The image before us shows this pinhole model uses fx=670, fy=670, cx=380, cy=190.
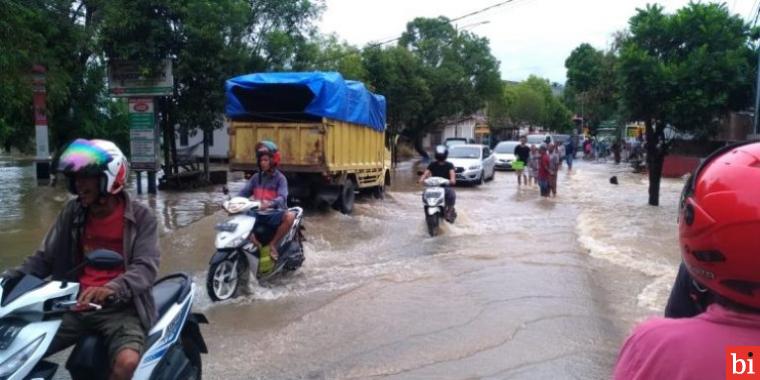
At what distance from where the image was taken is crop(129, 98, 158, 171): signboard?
14617 mm

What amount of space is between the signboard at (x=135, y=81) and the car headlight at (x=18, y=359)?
42.0 feet

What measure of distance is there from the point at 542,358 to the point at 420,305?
5.90 ft

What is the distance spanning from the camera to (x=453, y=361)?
4992 millimetres

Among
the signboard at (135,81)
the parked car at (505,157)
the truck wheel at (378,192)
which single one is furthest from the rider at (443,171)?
the parked car at (505,157)

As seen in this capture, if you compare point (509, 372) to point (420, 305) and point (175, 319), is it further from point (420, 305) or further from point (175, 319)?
point (175, 319)

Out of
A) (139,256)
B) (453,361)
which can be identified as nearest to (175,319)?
(139,256)

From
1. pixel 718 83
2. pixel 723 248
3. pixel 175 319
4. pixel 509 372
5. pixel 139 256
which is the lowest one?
pixel 509 372

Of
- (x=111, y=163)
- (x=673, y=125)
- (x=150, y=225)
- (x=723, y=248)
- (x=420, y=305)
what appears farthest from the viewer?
(x=673, y=125)

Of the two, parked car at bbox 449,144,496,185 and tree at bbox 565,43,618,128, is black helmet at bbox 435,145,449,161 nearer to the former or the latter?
parked car at bbox 449,144,496,185

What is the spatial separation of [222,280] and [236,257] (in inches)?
10.8

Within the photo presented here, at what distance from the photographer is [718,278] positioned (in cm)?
146

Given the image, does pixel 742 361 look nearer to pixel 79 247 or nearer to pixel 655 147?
pixel 79 247

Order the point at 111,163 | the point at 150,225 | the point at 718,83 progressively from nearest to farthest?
the point at 111,163, the point at 150,225, the point at 718,83

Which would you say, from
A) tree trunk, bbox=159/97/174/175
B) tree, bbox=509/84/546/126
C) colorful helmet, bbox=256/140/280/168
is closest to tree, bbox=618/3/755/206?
colorful helmet, bbox=256/140/280/168
